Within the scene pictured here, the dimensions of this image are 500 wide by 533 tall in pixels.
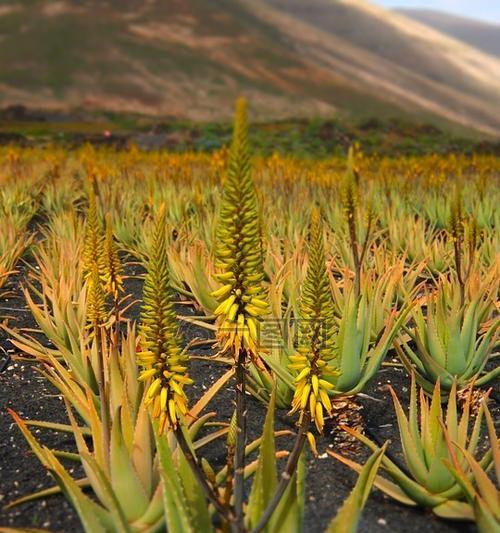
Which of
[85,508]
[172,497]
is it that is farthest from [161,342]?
[85,508]

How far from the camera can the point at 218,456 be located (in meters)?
2.36

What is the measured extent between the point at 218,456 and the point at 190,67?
280 ft

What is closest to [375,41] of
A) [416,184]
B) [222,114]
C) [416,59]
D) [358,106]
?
[416,59]

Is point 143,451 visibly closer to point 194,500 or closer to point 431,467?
point 194,500

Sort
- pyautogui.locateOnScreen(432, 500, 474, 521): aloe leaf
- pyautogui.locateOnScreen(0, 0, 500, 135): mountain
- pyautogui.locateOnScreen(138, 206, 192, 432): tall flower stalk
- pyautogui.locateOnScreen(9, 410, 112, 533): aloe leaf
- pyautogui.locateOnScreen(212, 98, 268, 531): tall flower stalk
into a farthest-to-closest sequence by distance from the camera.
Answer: pyautogui.locateOnScreen(0, 0, 500, 135): mountain < pyautogui.locateOnScreen(432, 500, 474, 521): aloe leaf < pyautogui.locateOnScreen(9, 410, 112, 533): aloe leaf < pyautogui.locateOnScreen(138, 206, 192, 432): tall flower stalk < pyautogui.locateOnScreen(212, 98, 268, 531): tall flower stalk

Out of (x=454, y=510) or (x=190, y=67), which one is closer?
(x=454, y=510)

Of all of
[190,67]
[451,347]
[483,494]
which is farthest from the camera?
[190,67]

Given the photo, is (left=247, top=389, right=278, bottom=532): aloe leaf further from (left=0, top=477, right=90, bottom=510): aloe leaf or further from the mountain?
the mountain

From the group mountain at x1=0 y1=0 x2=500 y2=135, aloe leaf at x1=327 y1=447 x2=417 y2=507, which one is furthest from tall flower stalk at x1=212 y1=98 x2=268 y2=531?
mountain at x1=0 y1=0 x2=500 y2=135

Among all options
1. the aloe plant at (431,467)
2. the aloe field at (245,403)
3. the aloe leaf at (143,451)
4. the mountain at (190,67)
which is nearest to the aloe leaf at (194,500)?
the aloe field at (245,403)

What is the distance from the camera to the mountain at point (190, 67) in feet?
229

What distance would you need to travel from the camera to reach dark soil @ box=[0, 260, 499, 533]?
1.98 m

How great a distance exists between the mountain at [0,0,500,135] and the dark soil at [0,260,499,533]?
209 feet

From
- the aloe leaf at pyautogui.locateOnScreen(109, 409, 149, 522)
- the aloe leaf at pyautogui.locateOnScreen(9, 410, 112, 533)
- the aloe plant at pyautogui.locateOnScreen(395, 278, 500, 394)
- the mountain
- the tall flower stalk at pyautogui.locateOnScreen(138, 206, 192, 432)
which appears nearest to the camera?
the tall flower stalk at pyautogui.locateOnScreen(138, 206, 192, 432)
